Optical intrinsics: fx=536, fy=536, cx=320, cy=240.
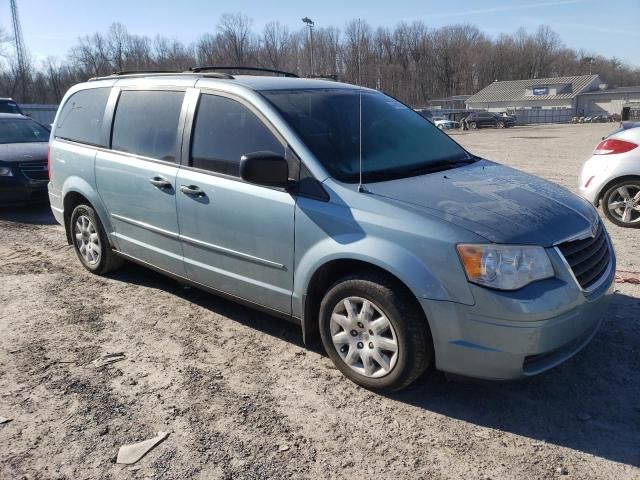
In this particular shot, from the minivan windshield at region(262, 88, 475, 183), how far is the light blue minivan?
0.02 m

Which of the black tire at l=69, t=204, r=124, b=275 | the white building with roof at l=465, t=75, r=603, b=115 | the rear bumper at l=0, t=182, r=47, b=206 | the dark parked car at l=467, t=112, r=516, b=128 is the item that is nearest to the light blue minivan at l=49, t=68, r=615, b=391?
the black tire at l=69, t=204, r=124, b=275

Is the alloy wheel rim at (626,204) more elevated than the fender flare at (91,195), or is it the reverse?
the fender flare at (91,195)

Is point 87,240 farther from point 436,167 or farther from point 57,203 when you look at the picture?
point 436,167

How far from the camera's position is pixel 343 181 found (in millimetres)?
3311

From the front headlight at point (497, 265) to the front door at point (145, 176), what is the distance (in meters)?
2.34

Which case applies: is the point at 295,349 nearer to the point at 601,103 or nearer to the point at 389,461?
the point at 389,461

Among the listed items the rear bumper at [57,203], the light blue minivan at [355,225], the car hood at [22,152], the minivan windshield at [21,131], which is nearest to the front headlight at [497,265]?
the light blue minivan at [355,225]

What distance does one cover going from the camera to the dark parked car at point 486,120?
5225 centimetres

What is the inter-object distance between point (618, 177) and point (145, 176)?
19.4ft

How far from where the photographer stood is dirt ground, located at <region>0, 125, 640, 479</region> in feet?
8.79

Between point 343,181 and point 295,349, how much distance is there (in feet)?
4.38

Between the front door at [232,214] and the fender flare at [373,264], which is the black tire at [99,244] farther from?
the fender flare at [373,264]

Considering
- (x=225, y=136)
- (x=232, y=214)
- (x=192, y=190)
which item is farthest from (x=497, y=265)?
(x=192, y=190)

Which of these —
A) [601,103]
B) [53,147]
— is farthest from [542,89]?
[53,147]
